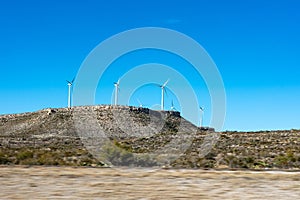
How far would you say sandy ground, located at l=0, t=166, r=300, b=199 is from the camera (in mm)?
12332

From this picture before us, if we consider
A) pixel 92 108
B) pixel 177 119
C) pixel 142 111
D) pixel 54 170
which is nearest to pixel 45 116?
pixel 92 108

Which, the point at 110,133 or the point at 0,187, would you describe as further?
the point at 110,133

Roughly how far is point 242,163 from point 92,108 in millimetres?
97127

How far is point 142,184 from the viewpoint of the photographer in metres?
14.2

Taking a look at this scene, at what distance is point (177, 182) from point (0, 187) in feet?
16.4

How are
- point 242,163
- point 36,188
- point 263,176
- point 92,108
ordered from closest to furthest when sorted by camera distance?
point 36,188, point 263,176, point 242,163, point 92,108

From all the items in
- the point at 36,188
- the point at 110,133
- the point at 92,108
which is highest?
the point at 92,108

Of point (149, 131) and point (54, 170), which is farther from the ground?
point (149, 131)

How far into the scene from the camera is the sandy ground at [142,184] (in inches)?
486

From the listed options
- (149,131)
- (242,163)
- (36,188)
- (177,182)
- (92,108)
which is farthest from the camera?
(92,108)

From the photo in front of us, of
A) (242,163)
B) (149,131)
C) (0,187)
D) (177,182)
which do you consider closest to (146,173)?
(177,182)

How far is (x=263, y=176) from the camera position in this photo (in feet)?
53.7

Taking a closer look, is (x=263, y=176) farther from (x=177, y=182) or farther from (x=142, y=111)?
(x=142, y=111)

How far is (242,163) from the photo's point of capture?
31.6m
